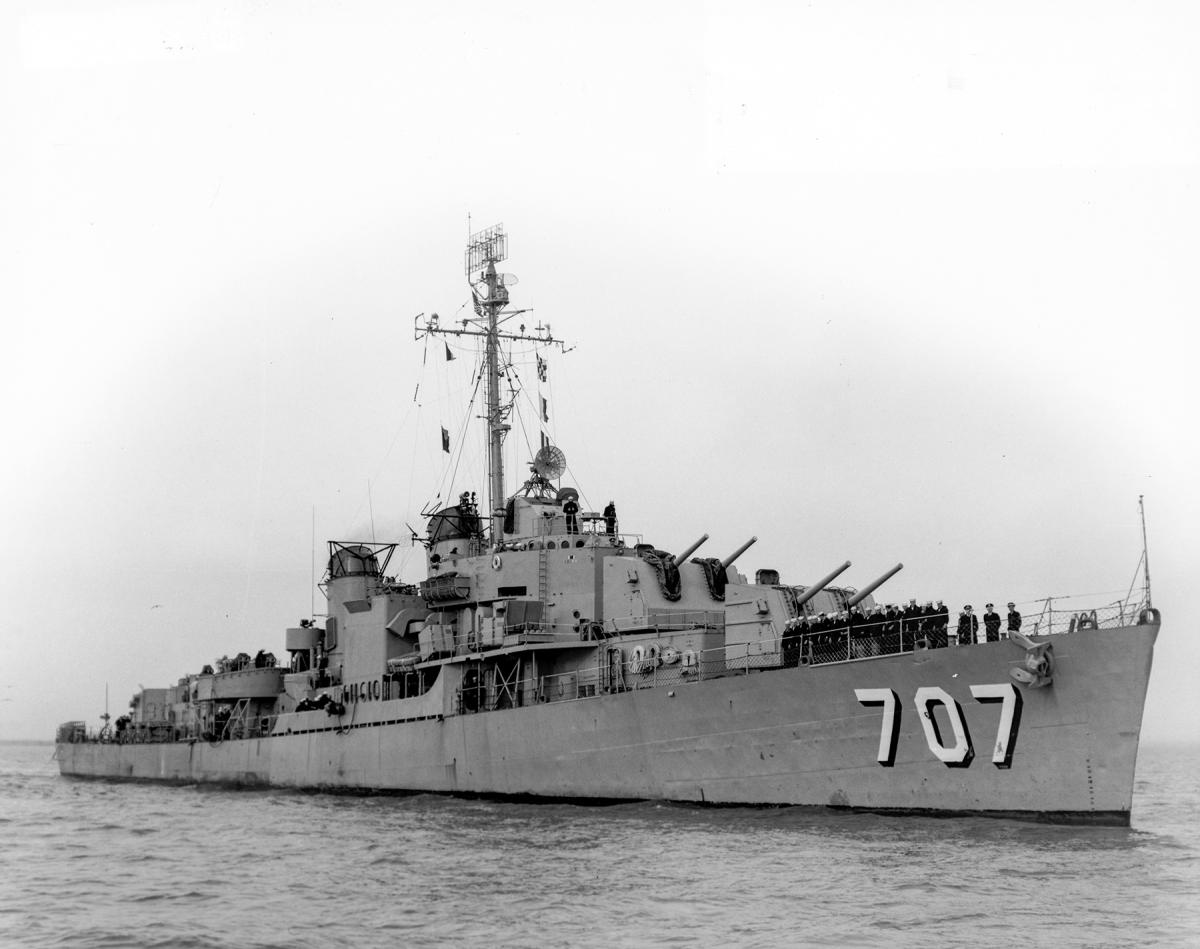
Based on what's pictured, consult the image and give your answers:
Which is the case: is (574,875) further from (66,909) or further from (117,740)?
(117,740)

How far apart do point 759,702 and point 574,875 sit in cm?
599

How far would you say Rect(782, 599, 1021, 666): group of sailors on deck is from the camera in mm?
A: 20203

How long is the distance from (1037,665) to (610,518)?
38.5ft

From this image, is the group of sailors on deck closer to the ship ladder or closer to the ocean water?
the ocean water

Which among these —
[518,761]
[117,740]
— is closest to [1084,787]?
[518,761]

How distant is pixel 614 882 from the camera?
16.2 m

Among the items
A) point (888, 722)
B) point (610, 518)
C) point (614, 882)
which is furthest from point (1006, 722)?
point (610, 518)

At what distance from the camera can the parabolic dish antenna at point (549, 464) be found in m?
30.5

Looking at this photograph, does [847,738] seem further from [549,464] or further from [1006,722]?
[549,464]

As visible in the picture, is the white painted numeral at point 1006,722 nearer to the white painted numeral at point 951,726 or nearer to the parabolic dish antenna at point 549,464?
the white painted numeral at point 951,726

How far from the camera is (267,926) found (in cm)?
1385

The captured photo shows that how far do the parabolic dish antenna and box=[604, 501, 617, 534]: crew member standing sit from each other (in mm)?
2191

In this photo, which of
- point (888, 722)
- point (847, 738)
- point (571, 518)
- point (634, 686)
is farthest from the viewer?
point (571, 518)

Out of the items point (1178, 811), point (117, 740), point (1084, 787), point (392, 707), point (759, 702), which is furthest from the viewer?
point (117, 740)
